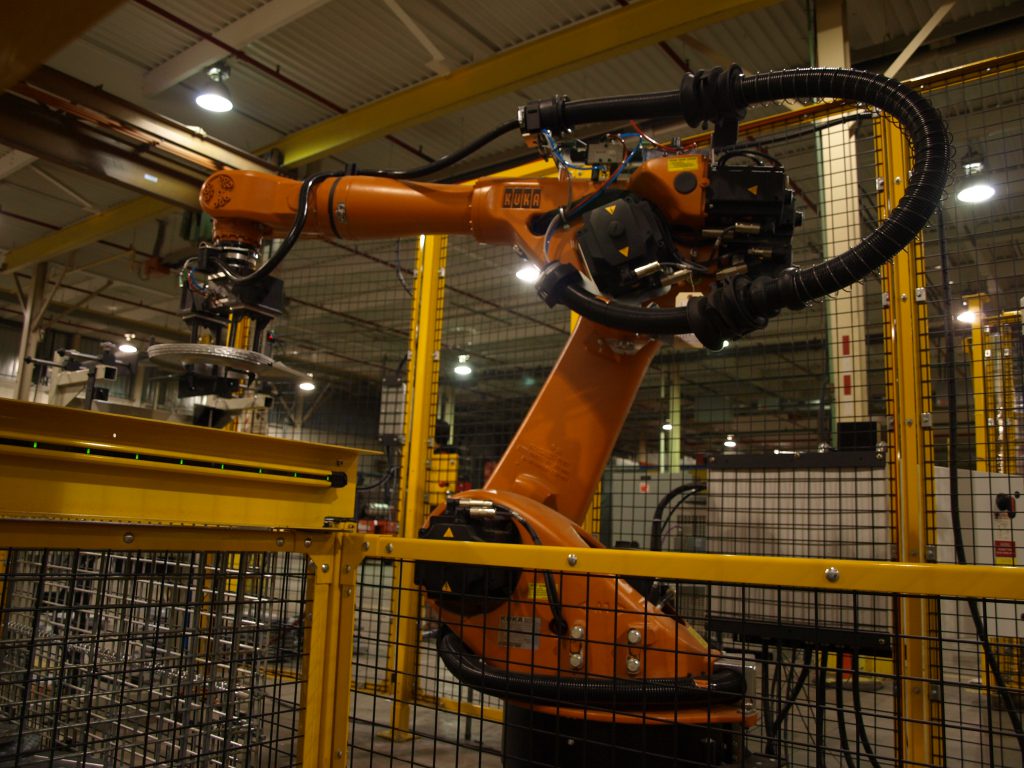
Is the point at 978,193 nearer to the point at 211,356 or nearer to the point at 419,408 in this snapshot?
the point at 419,408

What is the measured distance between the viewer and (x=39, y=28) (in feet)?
2.26

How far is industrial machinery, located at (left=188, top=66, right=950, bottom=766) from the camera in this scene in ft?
5.89

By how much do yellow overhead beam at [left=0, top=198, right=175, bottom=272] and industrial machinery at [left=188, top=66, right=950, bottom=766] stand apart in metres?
6.90

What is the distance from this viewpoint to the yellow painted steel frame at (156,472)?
3.94ft

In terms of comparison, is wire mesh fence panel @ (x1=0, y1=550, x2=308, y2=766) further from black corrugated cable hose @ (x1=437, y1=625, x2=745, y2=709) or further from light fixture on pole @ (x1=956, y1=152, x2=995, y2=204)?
light fixture on pole @ (x1=956, y1=152, x2=995, y2=204)

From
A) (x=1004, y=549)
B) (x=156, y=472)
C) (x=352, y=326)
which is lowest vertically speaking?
(x=1004, y=549)

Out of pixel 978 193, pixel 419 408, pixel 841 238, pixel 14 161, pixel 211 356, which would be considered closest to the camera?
pixel 211 356

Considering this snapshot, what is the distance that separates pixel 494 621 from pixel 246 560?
2.30 ft

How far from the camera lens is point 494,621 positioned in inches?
82.4

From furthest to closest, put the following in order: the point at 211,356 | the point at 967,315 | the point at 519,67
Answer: the point at 519,67, the point at 967,315, the point at 211,356

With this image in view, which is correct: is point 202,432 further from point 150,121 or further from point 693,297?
point 150,121

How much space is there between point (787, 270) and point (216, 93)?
6.41 metres

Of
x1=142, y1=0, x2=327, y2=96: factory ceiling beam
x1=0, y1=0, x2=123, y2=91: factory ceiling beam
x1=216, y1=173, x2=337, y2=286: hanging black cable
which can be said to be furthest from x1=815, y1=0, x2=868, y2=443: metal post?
x1=142, y1=0, x2=327, y2=96: factory ceiling beam

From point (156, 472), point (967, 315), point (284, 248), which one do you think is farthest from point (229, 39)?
point (967, 315)
